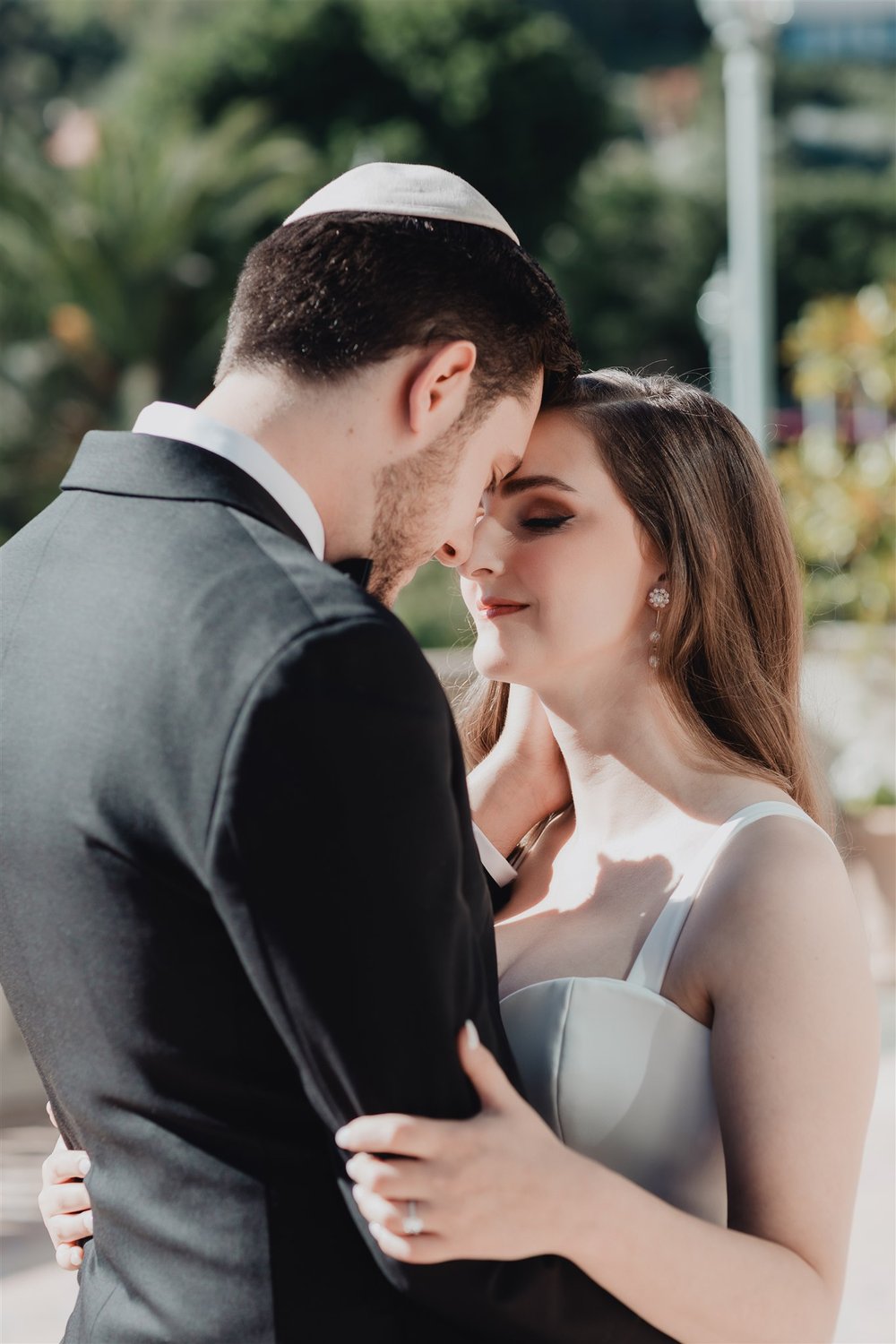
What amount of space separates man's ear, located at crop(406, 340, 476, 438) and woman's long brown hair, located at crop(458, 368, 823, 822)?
73 cm

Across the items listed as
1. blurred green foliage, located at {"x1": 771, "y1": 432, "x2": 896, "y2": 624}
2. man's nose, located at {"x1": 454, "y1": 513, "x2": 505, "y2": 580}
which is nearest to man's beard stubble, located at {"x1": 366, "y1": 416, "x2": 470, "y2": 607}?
man's nose, located at {"x1": 454, "y1": 513, "x2": 505, "y2": 580}

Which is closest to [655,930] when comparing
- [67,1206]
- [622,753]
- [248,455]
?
[622,753]

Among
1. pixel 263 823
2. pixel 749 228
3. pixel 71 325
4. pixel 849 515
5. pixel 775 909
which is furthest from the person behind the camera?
pixel 71 325

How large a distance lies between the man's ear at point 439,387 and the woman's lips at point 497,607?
26.3 inches

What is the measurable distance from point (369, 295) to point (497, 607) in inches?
32.7

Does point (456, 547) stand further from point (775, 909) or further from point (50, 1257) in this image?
point (50, 1257)

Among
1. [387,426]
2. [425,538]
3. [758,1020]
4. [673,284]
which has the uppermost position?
[673,284]

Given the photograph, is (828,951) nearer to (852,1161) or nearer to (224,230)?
(852,1161)

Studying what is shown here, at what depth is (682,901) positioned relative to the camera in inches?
81.7

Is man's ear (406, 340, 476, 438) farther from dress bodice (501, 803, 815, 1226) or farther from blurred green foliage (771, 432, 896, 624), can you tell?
blurred green foliage (771, 432, 896, 624)

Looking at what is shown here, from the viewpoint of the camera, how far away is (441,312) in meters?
1.60

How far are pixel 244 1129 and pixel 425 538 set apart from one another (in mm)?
675

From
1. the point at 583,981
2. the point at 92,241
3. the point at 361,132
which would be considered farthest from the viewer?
the point at 361,132

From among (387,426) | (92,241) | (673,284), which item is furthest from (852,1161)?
(673,284)
